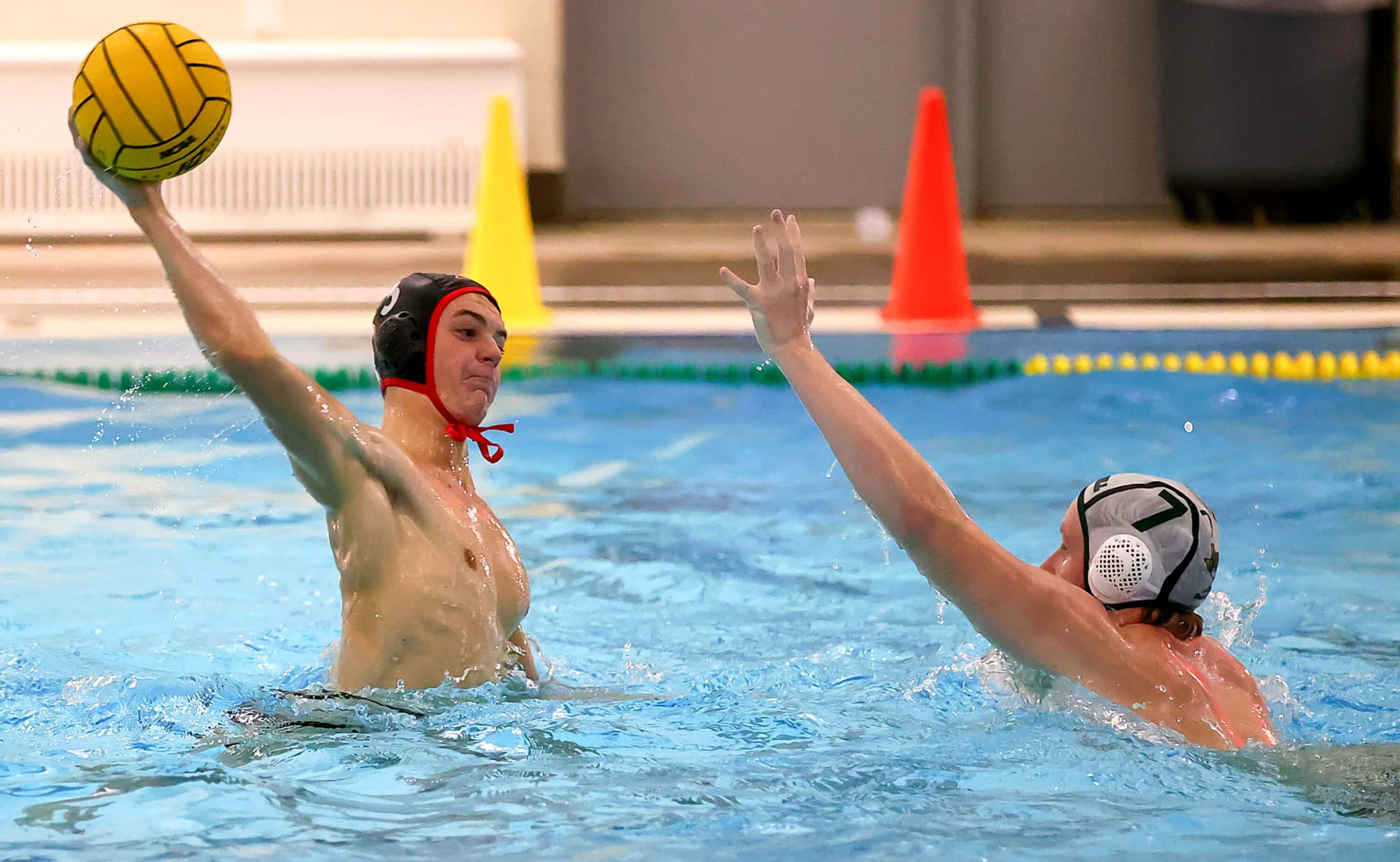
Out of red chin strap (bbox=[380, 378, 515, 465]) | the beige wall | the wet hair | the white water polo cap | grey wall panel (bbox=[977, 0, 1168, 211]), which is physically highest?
the beige wall

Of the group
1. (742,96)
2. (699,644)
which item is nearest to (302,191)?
(742,96)

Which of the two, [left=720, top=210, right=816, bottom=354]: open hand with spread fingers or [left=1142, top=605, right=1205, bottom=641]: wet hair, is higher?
[left=720, top=210, right=816, bottom=354]: open hand with spread fingers

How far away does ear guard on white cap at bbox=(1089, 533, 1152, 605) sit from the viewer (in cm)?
263

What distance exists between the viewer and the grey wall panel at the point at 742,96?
1217 centimetres

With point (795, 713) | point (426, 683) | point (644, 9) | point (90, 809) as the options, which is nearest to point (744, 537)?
point (795, 713)

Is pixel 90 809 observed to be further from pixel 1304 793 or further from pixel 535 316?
pixel 535 316

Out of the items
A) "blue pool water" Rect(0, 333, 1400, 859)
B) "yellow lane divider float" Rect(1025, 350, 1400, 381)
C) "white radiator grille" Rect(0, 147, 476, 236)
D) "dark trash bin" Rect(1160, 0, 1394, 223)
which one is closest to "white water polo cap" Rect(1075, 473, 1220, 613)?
"blue pool water" Rect(0, 333, 1400, 859)

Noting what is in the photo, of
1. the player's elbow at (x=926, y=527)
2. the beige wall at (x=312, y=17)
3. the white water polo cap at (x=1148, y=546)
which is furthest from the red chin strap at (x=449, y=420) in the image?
the beige wall at (x=312, y=17)

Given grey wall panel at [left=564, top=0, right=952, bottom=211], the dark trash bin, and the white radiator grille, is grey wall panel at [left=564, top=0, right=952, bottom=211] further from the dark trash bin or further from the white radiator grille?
the dark trash bin

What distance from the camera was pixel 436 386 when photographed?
2.80 m

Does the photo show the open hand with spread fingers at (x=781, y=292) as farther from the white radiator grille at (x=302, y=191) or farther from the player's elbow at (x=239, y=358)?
the white radiator grille at (x=302, y=191)

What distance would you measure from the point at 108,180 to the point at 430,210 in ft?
28.7

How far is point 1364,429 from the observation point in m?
6.20

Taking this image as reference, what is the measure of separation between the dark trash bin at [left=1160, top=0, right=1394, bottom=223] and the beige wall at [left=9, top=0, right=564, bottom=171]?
4.46 meters
